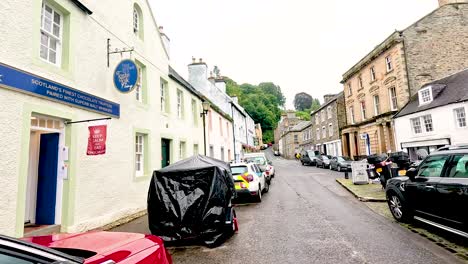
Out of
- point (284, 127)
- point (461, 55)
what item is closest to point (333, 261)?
point (461, 55)

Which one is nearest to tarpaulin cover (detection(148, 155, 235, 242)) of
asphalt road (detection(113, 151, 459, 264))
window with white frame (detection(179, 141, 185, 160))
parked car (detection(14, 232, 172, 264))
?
asphalt road (detection(113, 151, 459, 264))

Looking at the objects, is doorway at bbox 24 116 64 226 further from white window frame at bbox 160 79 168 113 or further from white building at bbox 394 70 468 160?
white building at bbox 394 70 468 160

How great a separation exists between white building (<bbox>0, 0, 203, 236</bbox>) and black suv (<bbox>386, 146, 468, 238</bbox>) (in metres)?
8.15

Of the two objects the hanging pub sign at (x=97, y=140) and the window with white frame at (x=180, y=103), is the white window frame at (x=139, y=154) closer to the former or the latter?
the hanging pub sign at (x=97, y=140)

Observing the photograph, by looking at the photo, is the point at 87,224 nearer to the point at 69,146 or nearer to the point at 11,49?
the point at 69,146

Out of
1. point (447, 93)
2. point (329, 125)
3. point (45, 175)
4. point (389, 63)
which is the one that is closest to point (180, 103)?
point (45, 175)

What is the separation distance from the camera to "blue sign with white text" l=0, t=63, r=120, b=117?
4.98 meters

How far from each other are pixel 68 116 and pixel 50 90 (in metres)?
0.79

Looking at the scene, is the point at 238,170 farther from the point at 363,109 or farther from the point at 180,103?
the point at 363,109

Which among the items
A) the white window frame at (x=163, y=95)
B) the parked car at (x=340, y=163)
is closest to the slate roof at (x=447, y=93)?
the parked car at (x=340, y=163)

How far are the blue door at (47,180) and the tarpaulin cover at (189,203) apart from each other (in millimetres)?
2668

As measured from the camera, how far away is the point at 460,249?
15.7 feet

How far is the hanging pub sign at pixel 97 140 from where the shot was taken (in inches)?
259

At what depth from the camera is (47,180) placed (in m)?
6.42
